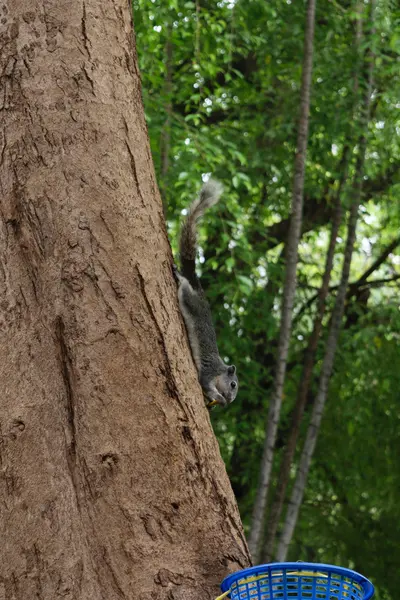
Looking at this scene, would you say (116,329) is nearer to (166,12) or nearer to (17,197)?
(17,197)

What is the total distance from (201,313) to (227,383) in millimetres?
633

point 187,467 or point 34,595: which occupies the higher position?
point 187,467

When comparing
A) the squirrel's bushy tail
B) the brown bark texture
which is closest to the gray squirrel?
the squirrel's bushy tail

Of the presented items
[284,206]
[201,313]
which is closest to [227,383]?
[201,313]

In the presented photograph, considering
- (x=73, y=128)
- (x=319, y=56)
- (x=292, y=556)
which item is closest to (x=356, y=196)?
(x=319, y=56)

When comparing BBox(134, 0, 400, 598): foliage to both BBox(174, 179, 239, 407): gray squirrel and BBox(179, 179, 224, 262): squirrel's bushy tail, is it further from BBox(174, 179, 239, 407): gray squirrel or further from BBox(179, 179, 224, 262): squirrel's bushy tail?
BBox(179, 179, 224, 262): squirrel's bushy tail

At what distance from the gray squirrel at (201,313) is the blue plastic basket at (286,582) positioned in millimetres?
974

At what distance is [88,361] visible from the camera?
185 cm

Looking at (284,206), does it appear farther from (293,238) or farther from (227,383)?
(227,383)

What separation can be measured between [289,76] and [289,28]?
1.56 ft

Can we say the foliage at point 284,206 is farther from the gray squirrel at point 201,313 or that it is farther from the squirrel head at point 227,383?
the gray squirrel at point 201,313

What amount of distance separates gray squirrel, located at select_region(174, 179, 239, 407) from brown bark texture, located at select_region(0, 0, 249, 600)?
0.61m

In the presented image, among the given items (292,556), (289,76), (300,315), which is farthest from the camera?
(292,556)

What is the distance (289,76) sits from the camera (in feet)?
19.2
